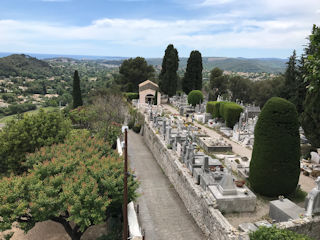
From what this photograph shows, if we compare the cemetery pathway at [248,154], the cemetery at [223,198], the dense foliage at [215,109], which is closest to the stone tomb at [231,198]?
the cemetery at [223,198]

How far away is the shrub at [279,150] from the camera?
11.5 m

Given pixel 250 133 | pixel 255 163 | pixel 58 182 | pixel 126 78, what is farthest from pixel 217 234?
pixel 126 78

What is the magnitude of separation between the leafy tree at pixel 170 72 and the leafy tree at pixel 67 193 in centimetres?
3587

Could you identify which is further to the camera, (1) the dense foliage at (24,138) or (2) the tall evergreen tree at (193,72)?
(2) the tall evergreen tree at (193,72)

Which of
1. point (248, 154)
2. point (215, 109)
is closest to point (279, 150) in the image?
point (248, 154)

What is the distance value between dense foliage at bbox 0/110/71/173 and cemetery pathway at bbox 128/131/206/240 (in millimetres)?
6962

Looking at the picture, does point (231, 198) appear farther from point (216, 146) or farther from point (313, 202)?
point (216, 146)

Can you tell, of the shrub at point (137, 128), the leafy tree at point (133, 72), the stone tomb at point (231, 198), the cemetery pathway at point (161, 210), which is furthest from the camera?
the leafy tree at point (133, 72)

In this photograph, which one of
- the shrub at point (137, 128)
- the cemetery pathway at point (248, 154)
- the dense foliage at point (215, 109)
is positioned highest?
the dense foliage at point (215, 109)

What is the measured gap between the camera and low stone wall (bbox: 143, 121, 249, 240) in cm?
911

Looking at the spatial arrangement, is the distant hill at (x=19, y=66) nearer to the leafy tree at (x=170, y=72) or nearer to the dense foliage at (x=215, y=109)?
the leafy tree at (x=170, y=72)

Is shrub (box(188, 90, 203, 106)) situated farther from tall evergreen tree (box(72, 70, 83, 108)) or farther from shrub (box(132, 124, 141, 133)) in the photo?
tall evergreen tree (box(72, 70, 83, 108))

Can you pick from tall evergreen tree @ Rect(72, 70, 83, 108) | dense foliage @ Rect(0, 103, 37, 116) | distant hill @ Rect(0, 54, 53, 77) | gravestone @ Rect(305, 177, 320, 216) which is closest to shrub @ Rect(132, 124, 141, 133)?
tall evergreen tree @ Rect(72, 70, 83, 108)

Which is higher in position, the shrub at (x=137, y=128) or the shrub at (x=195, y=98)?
the shrub at (x=195, y=98)
